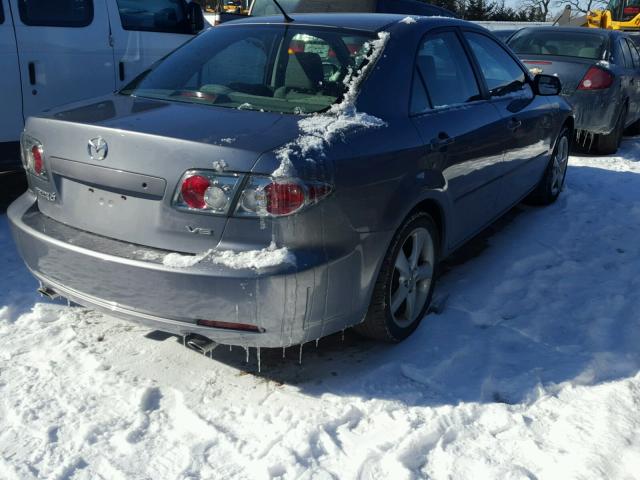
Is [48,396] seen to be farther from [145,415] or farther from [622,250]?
[622,250]

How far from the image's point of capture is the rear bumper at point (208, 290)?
97.2 inches

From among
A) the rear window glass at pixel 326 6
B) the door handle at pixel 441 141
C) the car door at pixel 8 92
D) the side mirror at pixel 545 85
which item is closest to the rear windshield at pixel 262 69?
the door handle at pixel 441 141

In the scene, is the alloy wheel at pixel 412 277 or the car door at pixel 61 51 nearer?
the alloy wheel at pixel 412 277

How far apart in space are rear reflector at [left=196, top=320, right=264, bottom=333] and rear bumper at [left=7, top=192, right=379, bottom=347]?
0.04 ft

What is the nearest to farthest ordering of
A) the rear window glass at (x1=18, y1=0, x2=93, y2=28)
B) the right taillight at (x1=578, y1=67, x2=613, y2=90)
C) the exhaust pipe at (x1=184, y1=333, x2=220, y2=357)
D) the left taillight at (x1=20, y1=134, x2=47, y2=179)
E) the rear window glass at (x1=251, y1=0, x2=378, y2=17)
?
the exhaust pipe at (x1=184, y1=333, x2=220, y2=357), the left taillight at (x1=20, y1=134, x2=47, y2=179), the rear window glass at (x1=18, y1=0, x2=93, y2=28), the right taillight at (x1=578, y1=67, x2=613, y2=90), the rear window glass at (x1=251, y1=0, x2=378, y2=17)


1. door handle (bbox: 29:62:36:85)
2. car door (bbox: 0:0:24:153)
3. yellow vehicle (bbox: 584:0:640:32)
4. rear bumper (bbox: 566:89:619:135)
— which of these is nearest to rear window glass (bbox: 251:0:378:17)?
rear bumper (bbox: 566:89:619:135)

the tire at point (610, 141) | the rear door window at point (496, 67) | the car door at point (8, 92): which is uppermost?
the rear door window at point (496, 67)

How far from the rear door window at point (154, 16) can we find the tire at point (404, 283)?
3.81 metres

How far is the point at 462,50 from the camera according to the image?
4.02 metres

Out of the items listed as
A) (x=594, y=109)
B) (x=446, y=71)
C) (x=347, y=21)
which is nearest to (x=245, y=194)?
(x=347, y=21)

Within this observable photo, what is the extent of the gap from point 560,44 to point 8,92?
6.50 m

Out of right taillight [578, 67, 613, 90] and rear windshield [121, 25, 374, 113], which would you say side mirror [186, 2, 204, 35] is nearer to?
rear windshield [121, 25, 374, 113]

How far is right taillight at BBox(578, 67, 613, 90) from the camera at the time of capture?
25.2 ft

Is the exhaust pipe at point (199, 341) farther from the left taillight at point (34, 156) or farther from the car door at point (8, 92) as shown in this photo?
the car door at point (8, 92)
